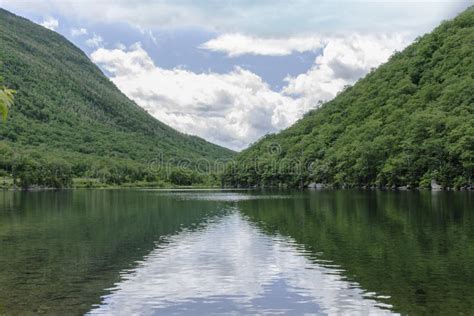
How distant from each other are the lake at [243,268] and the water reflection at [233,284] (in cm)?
5

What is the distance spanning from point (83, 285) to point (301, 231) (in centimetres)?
2486

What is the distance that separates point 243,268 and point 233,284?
444 cm

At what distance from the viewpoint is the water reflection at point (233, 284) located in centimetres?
2173

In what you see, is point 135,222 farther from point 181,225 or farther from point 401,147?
point 401,147

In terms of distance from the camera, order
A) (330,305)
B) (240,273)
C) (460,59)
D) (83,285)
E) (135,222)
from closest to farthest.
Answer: (330,305)
(83,285)
(240,273)
(135,222)
(460,59)

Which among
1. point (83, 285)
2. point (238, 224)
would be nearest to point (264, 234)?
point (238, 224)

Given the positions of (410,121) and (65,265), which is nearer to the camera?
(65,265)

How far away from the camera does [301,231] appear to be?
1870 inches

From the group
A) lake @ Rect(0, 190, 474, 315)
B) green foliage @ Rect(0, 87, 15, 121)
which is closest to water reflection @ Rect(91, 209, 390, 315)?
lake @ Rect(0, 190, 474, 315)

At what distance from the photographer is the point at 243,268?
101ft

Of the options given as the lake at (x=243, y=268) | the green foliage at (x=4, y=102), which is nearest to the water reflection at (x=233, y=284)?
the lake at (x=243, y=268)

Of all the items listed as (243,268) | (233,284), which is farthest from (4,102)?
(243,268)

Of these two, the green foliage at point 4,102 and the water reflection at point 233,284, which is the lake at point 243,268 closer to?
the water reflection at point 233,284

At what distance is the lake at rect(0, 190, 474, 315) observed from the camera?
2206 cm
